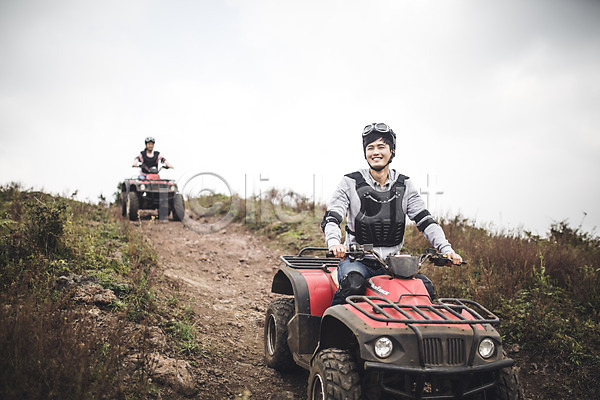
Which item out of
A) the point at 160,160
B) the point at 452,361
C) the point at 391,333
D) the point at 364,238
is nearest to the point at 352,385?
the point at 391,333

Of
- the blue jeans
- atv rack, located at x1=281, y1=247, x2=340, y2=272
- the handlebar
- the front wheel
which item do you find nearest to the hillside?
the front wheel

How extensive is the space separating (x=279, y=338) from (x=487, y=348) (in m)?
2.09

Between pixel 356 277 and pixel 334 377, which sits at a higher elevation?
pixel 356 277

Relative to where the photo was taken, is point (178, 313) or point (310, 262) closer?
point (310, 262)

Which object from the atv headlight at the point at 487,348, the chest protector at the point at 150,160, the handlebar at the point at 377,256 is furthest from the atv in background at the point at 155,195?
the atv headlight at the point at 487,348

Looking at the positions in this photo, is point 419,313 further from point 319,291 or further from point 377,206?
point 319,291

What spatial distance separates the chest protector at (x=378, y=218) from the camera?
3.67m

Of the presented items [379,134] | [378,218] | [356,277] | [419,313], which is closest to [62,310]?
[356,277]

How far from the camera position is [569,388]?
4164mm

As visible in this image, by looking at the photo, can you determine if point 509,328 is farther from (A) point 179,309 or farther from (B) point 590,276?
(A) point 179,309

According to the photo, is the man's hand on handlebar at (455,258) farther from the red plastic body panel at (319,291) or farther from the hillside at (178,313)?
the hillside at (178,313)

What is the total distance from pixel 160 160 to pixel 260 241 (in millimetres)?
4663

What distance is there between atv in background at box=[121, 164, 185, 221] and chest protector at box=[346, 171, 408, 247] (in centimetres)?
925

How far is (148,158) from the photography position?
517 inches
